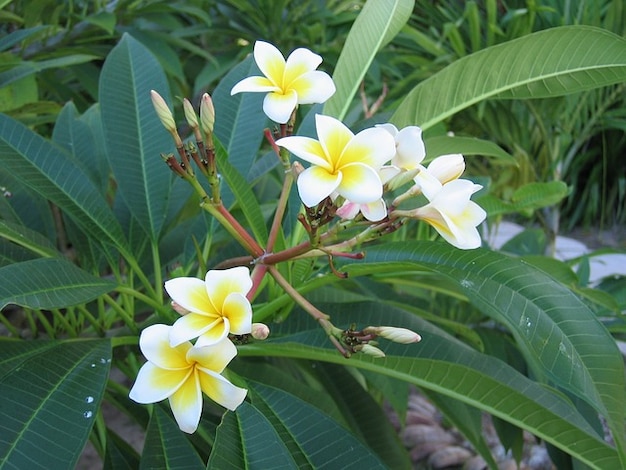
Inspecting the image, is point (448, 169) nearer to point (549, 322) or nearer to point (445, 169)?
point (445, 169)

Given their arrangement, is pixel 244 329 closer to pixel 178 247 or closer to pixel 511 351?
pixel 178 247

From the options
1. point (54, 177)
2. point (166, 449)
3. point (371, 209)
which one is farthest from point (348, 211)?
point (54, 177)

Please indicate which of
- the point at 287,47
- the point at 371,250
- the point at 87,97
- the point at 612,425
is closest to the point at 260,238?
the point at 371,250

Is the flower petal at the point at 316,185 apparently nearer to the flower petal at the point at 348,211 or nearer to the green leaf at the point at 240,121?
the flower petal at the point at 348,211

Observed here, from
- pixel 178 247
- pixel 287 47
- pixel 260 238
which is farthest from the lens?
pixel 287 47

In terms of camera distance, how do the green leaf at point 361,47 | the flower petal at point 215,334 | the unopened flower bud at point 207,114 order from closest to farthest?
1. the flower petal at point 215,334
2. the unopened flower bud at point 207,114
3. the green leaf at point 361,47

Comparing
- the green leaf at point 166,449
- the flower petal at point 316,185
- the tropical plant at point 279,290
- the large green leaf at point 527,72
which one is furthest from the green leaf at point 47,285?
the large green leaf at point 527,72
